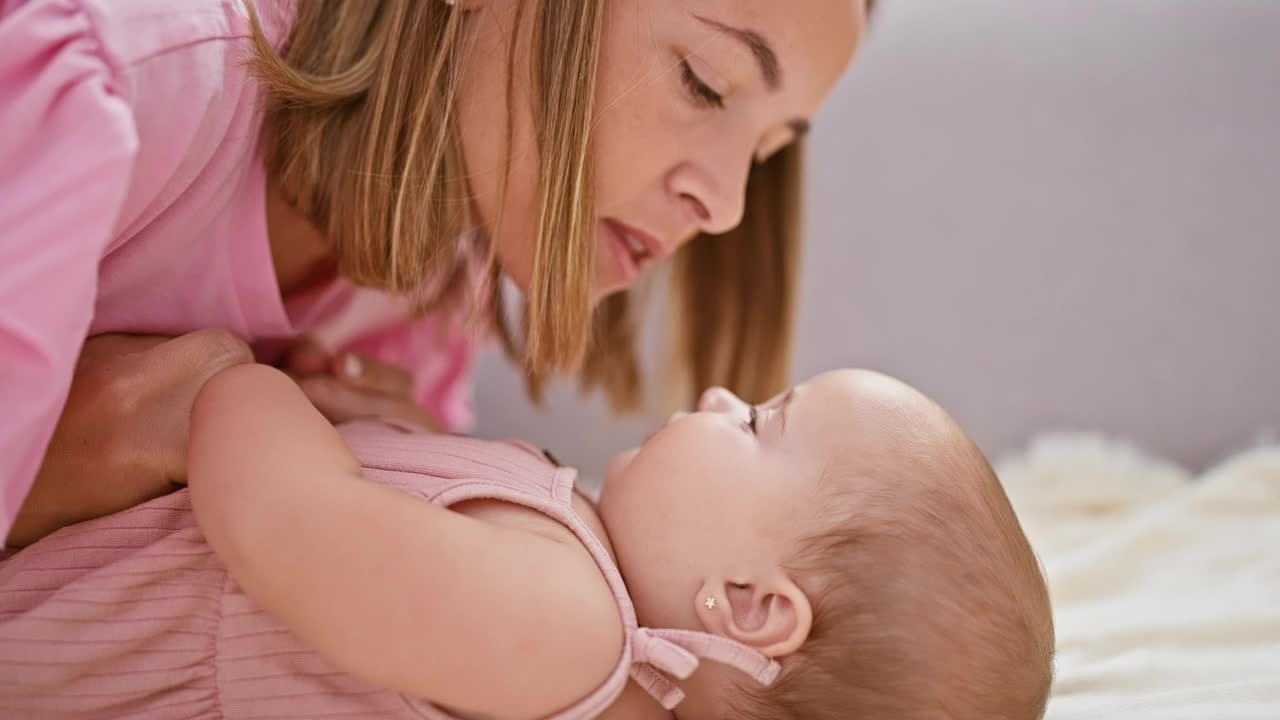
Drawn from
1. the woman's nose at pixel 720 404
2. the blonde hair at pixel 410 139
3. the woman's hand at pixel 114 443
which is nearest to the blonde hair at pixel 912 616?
the woman's nose at pixel 720 404

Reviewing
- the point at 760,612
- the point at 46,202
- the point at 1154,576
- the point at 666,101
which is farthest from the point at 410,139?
the point at 1154,576

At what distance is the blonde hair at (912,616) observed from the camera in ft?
2.48

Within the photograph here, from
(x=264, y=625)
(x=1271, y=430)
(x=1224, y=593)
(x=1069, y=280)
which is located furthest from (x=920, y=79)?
(x=264, y=625)

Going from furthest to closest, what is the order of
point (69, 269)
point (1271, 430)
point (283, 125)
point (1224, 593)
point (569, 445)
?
point (569, 445) < point (1271, 430) < point (1224, 593) < point (283, 125) < point (69, 269)

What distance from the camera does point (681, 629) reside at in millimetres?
811

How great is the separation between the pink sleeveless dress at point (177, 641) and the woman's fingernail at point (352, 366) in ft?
0.99

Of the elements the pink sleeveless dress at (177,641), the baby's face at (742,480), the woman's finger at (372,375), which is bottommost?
the pink sleeveless dress at (177,641)

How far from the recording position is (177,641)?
78 cm

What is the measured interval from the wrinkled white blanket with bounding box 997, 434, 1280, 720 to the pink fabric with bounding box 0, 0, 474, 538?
0.75m

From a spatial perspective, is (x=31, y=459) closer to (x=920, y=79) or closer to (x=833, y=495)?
(x=833, y=495)

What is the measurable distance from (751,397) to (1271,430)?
2.23 ft

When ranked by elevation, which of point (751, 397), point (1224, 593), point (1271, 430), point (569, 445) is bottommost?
point (569, 445)

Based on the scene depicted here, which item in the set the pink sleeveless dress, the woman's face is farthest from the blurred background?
the pink sleeveless dress

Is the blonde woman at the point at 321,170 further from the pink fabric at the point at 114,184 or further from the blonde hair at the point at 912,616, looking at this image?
the blonde hair at the point at 912,616
